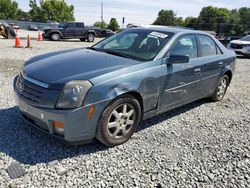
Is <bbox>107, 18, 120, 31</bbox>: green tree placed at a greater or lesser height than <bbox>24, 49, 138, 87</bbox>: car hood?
greater

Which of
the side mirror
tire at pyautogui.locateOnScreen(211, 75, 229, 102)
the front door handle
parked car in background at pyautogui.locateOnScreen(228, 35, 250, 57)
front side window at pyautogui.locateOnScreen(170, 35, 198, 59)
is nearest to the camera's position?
the side mirror

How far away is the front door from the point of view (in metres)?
3.99

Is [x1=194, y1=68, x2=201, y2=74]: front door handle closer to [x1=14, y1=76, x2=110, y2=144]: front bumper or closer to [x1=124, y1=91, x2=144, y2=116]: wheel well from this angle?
[x1=124, y1=91, x2=144, y2=116]: wheel well

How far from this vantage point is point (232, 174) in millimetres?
3162

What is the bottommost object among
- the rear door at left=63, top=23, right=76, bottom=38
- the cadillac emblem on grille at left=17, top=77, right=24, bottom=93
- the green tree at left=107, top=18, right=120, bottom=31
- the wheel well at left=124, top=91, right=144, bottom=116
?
the wheel well at left=124, top=91, right=144, bottom=116

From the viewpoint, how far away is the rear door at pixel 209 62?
4.84 m

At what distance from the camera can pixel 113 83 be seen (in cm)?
326

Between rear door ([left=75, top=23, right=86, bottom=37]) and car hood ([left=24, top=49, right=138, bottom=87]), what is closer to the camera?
car hood ([left=24, top=49, right=138, bottom=87])

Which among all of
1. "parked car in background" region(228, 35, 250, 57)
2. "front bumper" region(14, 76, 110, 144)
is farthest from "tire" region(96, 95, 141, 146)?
"parked car in background" region(228, 35, 250, 57)

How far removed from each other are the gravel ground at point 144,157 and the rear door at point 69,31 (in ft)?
61.0

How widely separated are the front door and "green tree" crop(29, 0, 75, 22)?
72829 mm

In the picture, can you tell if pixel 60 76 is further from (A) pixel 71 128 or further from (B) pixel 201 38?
(B) pixel 201 38

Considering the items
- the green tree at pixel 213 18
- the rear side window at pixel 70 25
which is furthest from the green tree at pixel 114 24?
the rear side window at pixel 70 25

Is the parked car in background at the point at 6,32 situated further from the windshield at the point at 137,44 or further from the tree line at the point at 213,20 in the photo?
the tree line at the point at 213,20
